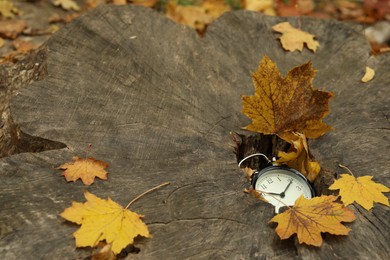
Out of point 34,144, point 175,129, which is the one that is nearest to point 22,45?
point 34,144

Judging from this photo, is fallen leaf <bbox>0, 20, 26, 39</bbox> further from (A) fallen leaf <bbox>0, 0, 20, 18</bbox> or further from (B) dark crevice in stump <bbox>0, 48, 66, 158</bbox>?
(B) dark crevice in stump <bbox>0, 48, 66, 158</bbox>

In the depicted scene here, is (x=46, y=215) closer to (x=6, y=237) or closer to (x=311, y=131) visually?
(x=6, y=237)

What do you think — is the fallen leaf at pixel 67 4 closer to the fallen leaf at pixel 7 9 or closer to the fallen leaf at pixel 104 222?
the fallen leaf at pixel 7 9

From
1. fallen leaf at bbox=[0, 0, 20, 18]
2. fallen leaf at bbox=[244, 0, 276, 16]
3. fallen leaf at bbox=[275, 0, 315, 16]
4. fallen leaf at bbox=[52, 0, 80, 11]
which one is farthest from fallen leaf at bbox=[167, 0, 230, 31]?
fallen leaf at bbox=[0, 0, 20, 18]

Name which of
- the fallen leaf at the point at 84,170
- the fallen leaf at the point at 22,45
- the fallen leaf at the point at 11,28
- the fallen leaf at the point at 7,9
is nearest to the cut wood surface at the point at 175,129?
the fallen leaf at the point at 84,170

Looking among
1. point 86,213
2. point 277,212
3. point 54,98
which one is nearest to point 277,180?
point 277,212

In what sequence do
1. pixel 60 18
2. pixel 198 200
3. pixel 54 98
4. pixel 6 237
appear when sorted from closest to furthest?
pixel 6 237 → pixel 198 200 → pixel 54 98 → pixel 60 18
